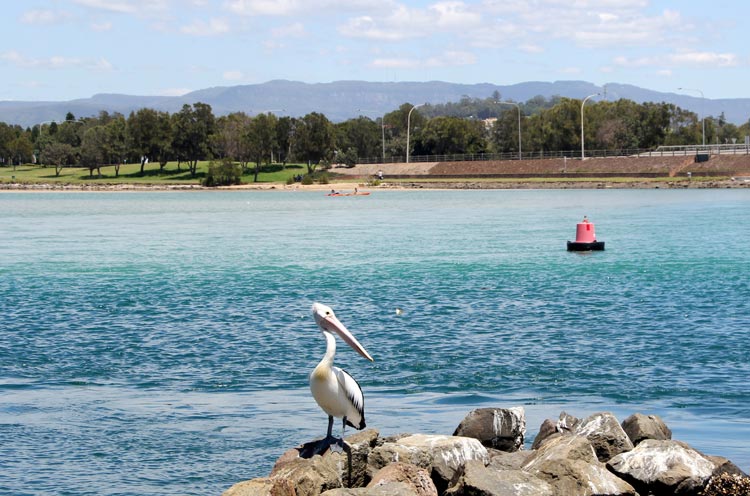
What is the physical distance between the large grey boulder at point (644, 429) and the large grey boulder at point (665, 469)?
0.96 meters

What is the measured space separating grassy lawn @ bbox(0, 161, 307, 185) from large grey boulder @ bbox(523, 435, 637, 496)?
128 metres

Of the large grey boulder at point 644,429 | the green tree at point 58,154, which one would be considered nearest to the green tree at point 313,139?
the green tree at point 58,154

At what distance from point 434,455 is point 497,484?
127cm

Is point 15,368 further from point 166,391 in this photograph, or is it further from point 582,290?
point 582,290

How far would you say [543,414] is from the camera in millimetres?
15586

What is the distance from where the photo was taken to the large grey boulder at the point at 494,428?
41.8 ft

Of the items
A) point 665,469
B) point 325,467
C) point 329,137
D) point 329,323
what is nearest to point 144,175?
point 329,137

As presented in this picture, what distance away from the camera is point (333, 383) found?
11.5 meters

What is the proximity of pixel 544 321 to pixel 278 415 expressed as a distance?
10.3m

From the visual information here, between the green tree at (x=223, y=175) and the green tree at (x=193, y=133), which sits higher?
the green tree at (x=193, y=133)

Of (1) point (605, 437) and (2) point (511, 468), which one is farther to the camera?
(1) point (605, 437)

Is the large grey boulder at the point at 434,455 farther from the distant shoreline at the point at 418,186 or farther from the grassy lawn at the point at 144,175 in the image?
the grassy lawn at the point at 144,175

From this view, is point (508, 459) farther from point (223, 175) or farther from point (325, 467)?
point (223, 175)

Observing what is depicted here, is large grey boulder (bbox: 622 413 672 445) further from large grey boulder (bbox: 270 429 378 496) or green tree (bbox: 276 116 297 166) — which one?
green tree (bbox: 276 116 297 166)
